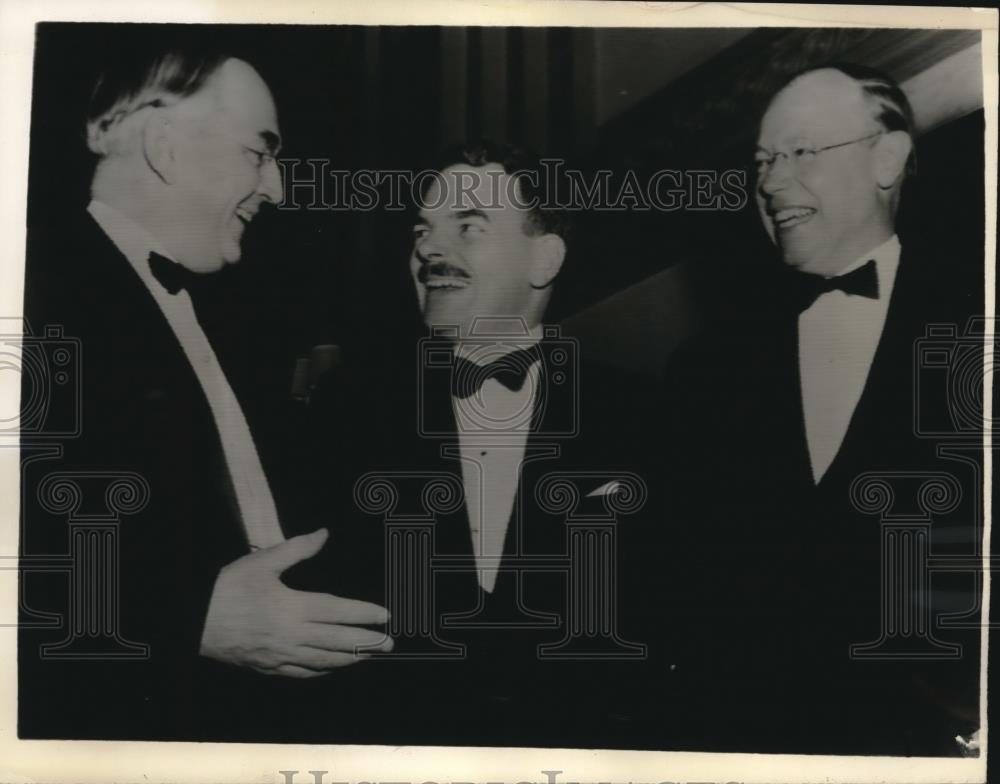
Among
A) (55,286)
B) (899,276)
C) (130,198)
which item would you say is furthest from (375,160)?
(899,276)

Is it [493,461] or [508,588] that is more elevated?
[493,461]

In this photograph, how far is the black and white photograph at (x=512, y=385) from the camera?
89.7 inches

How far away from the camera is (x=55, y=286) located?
232 cm

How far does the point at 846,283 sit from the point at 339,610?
1.65m

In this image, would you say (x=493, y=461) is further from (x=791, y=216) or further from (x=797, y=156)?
(x=797, y=156)

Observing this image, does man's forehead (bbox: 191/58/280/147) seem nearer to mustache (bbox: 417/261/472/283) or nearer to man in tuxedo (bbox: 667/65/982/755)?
mustache (bbox: 417/261/472/283)

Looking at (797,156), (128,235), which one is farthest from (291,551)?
(797,156)

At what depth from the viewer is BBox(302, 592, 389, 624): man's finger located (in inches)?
90.5

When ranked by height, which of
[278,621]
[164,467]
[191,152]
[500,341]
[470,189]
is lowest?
[278,621]

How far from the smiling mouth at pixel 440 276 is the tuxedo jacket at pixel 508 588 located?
0.24 m

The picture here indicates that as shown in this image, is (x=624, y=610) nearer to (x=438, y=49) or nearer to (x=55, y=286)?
(x=438, y=49)
